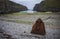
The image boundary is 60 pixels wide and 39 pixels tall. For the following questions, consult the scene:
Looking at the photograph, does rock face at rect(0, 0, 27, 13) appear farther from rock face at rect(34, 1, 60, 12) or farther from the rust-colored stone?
the rust-colored stone

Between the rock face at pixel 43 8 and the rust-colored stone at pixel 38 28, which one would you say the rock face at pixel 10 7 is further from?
the rust-colored stone at pixel 38 28

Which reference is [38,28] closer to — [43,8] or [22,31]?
[22,31]

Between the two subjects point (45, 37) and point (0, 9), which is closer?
point (45, 37)

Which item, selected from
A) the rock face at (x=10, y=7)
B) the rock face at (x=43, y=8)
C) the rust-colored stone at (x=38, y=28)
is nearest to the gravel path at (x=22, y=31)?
the rust-colored stone at (x=38, y=28)

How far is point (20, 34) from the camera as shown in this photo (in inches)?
111

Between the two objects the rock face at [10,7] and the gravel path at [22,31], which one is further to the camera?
the rock face at [10,7]

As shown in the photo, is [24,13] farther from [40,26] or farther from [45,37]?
[45,37]

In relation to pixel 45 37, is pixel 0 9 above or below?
above

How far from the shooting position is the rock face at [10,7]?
9.66ft

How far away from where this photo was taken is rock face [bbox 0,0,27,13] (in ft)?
9.66

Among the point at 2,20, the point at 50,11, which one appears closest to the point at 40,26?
the point at 50,11

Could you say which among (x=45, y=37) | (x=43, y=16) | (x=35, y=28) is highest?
(x=43, y=16)

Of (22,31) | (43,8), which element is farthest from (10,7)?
(43,8)

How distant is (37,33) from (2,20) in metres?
0.76
